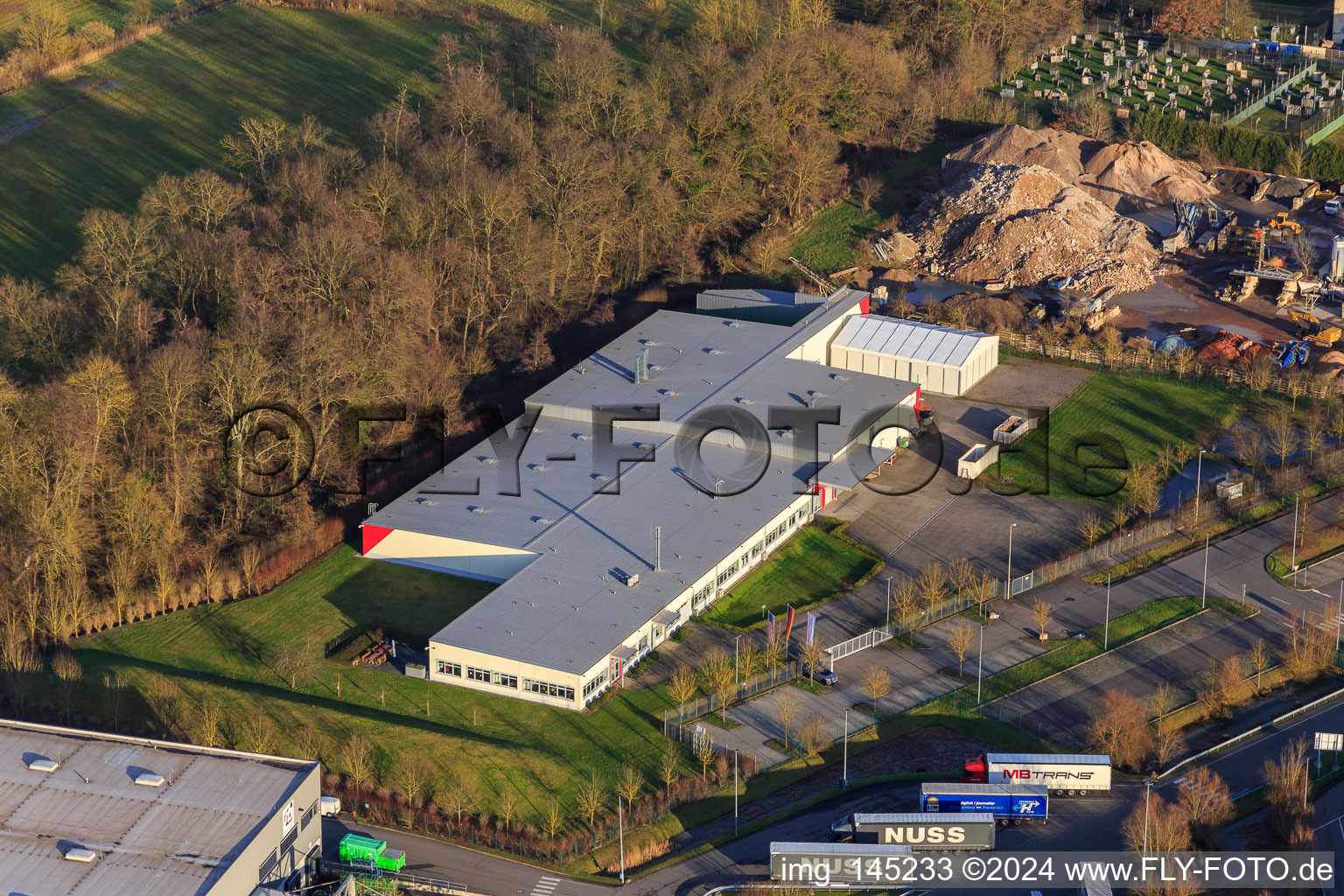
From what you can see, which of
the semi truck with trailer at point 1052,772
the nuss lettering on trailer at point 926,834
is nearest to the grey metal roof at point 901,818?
the nuss lettering on trailer at point 926,834

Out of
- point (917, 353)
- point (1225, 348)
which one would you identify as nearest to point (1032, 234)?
point (1225, 348)

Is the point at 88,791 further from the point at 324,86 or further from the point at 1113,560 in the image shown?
the point at 324,86

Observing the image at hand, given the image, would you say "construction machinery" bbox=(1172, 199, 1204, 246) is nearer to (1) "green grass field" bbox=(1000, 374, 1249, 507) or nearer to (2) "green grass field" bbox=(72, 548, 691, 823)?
(1) "green grass field" bbox=(1000, 374, 1249, 507)

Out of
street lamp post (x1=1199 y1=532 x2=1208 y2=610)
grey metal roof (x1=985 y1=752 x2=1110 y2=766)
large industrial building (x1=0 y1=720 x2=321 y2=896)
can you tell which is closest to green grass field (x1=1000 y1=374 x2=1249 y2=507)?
street lamp post (x1=1199 y1=532 x2=1208 y2=610)

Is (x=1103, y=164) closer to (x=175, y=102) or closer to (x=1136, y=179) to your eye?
(x=1136, y=179)

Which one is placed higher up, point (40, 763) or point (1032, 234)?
point (1032, 234)
